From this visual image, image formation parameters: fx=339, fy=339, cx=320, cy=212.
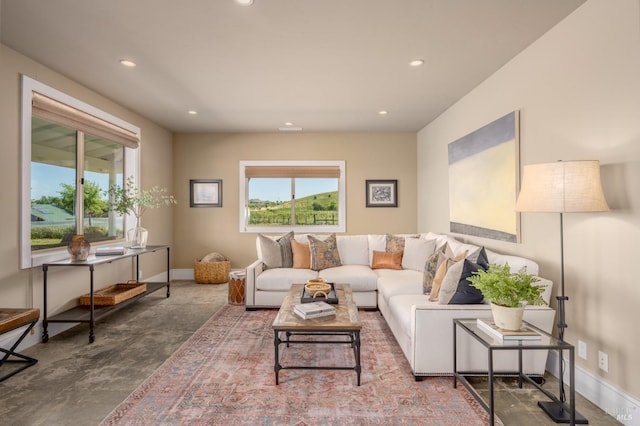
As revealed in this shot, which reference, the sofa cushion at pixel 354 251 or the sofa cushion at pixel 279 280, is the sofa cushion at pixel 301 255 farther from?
the sofa cushion at pixel 354 251

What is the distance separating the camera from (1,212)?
9.43 ft

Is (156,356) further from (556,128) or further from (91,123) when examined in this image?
(556,128)

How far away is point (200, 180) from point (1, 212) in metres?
3.37

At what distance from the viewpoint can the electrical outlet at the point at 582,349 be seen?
2.29 meters

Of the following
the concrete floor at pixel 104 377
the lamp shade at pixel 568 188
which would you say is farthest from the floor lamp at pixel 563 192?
the concrete floor at pixel 104 377

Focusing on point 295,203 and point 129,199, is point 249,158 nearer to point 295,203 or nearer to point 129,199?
point 295,203

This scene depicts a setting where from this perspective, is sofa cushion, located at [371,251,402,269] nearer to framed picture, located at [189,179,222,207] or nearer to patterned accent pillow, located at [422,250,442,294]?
patterned accent pillow, located at [422,250,442,294]

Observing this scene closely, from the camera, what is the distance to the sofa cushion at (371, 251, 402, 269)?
4.51 metres

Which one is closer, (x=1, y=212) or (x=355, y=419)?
(x=355, y=419)

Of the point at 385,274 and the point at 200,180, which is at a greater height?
the point at 200,180

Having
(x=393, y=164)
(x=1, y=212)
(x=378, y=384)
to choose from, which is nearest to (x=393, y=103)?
(x=393, y=164)

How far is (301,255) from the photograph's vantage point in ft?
14.8

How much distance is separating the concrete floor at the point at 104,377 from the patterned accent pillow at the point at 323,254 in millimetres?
1481

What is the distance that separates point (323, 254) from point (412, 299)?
5.61ft
